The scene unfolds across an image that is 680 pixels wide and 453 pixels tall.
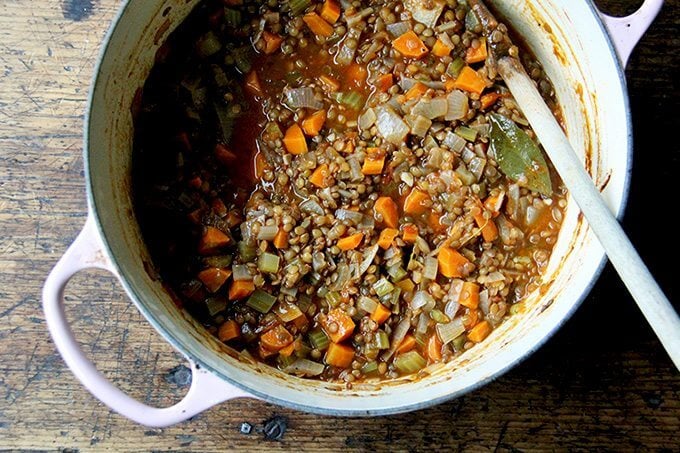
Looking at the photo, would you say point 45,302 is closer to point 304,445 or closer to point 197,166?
point 197,166

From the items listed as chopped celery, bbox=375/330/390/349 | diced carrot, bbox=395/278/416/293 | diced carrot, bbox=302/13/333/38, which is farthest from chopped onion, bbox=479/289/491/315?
diced carrot, bbox=302/13/333/38

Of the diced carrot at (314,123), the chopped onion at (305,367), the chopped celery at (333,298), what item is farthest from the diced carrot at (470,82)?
the chopped onion at (305,367)

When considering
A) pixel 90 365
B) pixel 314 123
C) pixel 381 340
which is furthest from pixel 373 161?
pixel 90 365

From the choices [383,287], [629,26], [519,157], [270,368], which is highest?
[629,26]

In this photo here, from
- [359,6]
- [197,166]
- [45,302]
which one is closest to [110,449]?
[45,302]

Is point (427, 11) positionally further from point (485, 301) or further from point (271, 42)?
point (485, 301)

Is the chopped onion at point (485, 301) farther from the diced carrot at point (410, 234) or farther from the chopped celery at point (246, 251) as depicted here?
the chopped celery at point (246, 251)

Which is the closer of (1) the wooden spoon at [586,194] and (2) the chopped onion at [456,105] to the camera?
(1) the wooden spoon at [586,194]
